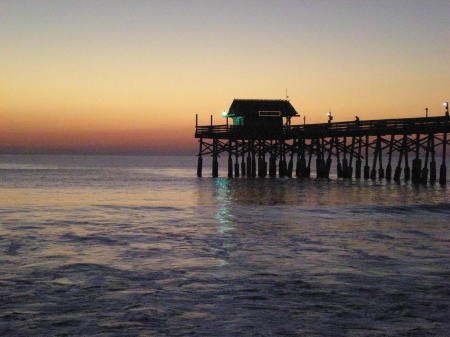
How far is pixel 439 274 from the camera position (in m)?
10.6

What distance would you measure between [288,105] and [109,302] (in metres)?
50.7

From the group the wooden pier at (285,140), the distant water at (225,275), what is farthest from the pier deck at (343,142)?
the distant water at (225,275)

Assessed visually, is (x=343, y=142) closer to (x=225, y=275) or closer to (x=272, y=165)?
(x=272, y=165)

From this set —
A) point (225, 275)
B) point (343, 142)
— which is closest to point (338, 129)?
point (343, 142)

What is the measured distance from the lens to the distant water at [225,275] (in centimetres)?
742

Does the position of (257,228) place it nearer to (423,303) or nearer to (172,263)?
→ (172,263)

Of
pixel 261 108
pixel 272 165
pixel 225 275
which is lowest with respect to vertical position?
pixel 225 275

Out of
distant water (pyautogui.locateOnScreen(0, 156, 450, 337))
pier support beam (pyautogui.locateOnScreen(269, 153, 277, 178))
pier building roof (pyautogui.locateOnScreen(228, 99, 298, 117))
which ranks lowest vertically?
distant water (pyautogui.locateOnScreen(0, 156, 450, 337))

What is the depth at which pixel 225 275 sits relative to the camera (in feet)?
34.3

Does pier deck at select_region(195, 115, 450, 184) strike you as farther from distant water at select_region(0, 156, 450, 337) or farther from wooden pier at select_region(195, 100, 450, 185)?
distant water at select_region(0, 156, 450, 337)

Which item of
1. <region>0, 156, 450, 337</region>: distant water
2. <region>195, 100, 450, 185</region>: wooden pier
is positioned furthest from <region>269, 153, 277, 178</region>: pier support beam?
<region>0, 156, 450, 337</region>: distant water

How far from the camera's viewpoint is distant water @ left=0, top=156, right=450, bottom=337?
7.42m

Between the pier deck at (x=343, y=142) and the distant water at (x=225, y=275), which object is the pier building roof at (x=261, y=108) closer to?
the pier deck at (x=343, y=142)

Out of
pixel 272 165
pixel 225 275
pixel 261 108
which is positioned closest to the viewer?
pixel 225 275
